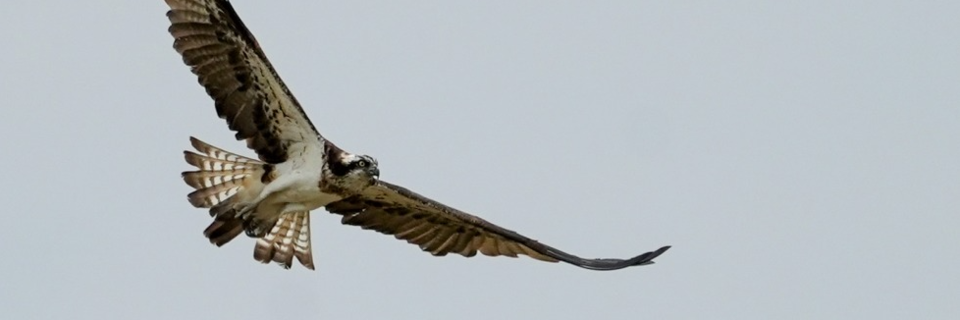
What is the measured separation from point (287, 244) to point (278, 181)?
62.4 inches

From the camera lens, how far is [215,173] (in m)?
20.0

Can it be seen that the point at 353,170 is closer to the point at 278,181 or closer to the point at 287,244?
the point at 278,181

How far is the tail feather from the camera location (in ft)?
68.2

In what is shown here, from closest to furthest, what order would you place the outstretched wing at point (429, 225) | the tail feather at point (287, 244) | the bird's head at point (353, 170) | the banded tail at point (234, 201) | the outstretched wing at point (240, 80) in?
the outstretched wing at point (240, 80), the bird's head at point (353, 170), the banded tail at point (234, 201), the outstretched wing at point (429, 225), the tail feather at point (287, 244)

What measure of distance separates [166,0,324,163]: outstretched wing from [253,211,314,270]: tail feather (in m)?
1.47

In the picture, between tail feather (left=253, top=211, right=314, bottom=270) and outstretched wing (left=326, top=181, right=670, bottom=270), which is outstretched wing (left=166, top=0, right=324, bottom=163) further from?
tail feather (left=253, top=211, right=314, bottom=270)

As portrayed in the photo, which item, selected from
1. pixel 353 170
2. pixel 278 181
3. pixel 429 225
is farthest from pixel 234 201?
pixel 429 225

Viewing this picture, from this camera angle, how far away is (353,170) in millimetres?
18984

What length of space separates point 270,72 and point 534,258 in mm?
3368

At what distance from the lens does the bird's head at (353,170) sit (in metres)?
19.0

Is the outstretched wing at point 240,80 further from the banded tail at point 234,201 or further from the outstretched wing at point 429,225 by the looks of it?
the outstretched wing at point 429,225

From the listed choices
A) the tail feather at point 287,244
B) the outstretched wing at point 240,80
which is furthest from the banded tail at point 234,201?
the outstretched wing at point 240,80

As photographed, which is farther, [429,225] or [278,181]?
[429,225]

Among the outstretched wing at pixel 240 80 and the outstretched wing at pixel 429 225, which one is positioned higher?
the outstretched wing at pixel 240 80
